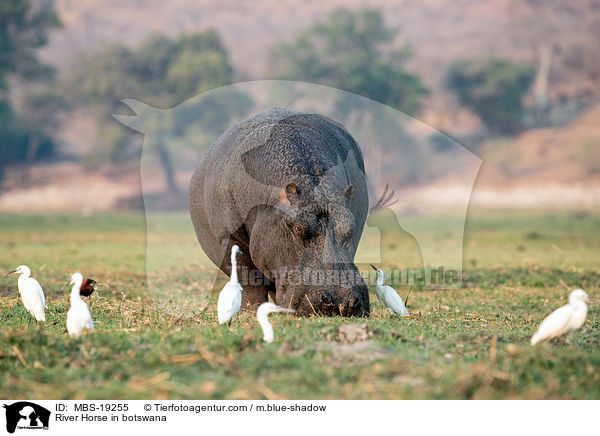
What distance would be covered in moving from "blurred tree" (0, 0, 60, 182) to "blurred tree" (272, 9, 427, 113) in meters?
14.3

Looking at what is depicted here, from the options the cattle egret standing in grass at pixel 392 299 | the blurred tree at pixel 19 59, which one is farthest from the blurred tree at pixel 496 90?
the cattle egret standing in grass at pixel 392 299

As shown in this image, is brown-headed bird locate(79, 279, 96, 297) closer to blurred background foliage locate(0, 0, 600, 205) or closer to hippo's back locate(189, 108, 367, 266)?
hippo's back locate(189, 108, 367, 266)

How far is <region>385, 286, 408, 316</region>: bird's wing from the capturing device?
787 centimetres

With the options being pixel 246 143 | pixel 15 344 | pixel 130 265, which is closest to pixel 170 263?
pixel 130 265

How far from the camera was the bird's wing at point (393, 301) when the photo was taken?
7871 millimetres

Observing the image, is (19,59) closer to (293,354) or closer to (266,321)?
(266,321)

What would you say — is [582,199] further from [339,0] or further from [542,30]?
[339,0]

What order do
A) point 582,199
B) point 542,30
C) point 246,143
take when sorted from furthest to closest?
point 542,30 < point 582,199 < point 246,143

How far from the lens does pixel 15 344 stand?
19.3 ft

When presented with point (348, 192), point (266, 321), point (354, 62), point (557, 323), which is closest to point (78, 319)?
point (266, 321)

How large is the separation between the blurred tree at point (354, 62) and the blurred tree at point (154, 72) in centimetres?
439

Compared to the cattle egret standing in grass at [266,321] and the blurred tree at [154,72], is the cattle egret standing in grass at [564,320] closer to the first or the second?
the cattle egret standing in grass at [266,321]

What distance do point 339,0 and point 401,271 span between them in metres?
60.3
